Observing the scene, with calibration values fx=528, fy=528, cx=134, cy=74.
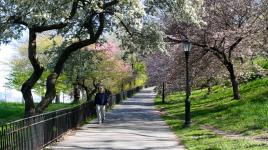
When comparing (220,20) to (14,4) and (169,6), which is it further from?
(14,4)

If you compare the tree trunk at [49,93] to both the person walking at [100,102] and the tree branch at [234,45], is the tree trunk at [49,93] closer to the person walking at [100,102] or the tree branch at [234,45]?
the person walking at [100,102]

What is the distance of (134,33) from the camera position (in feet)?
72.5

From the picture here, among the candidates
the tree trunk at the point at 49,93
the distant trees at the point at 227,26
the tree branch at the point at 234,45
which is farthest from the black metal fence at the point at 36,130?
the tree branch at the point at 234,45

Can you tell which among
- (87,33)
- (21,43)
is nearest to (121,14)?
(87,33)

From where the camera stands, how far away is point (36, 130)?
1418 cm

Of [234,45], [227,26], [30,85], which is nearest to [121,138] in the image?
[30,85]

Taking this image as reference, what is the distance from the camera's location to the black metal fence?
38.1 ft

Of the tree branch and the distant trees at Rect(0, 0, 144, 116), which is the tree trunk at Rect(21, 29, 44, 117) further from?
the tree branch

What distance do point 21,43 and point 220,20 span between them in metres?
38.2

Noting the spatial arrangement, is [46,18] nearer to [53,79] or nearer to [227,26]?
[53,79]

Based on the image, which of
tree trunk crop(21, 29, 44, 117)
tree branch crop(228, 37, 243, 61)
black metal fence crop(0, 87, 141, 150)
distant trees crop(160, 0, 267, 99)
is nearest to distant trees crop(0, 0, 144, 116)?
tree trunk crop(21, 29, 44, 117)

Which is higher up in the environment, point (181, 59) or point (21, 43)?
point (21, 43)

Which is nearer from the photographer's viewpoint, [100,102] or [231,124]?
[231,124]

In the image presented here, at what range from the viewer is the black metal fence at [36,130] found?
Result: 11605 mm
